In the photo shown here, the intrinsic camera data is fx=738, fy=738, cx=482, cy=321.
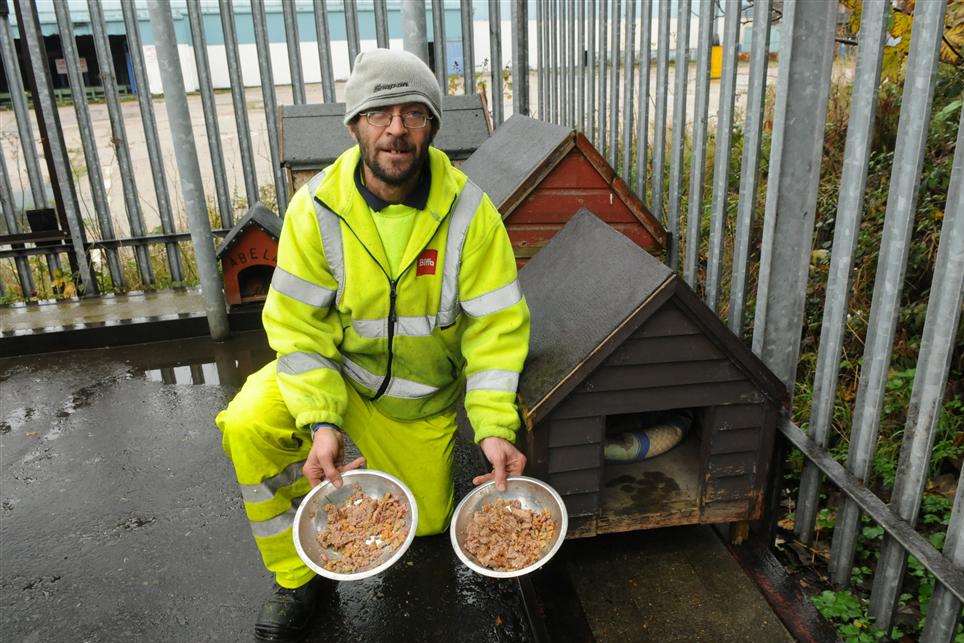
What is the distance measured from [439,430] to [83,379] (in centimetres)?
291

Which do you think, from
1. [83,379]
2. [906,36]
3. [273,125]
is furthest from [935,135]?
[83,379]

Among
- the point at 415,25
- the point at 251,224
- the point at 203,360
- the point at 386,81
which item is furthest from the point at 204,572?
the point at 415,25

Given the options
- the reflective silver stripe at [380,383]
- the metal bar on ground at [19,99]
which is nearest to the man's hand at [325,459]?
the reflective silver stripe at [380,383]

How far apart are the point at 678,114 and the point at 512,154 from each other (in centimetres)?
115

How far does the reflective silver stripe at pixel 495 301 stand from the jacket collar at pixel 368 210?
271mm

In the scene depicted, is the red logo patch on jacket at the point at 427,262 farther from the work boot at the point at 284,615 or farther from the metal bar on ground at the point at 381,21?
the metal bar on ground at the point at 381,21

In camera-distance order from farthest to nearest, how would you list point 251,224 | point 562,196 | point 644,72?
point 251,224, point 562,196, point 644,72

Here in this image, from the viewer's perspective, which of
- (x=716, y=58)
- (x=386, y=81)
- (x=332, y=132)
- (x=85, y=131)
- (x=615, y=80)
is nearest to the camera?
(x=386, y=81)

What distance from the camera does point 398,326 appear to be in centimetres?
259

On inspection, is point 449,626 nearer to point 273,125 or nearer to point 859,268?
point 859,268

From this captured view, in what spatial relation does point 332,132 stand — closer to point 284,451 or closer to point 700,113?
point 700,113

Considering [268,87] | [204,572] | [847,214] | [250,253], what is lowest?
[204,572]

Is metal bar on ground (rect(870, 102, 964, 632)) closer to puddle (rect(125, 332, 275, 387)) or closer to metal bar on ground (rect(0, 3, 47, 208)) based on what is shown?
puddle (rect(125, 332, 275, 387))

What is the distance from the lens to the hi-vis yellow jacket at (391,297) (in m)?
2.45
